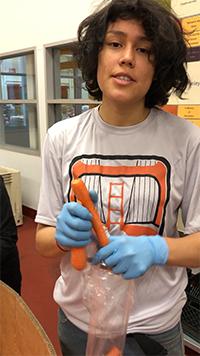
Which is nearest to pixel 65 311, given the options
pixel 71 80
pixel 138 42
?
pixel 138 42

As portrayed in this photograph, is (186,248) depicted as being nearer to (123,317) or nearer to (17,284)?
(123,317)

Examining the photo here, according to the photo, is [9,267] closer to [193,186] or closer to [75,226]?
[75,226]

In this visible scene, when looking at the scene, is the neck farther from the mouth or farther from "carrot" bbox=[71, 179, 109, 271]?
"carrot" bbox=[71, 179, 109, 271]

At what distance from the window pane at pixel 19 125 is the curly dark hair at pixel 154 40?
2982 millimetres

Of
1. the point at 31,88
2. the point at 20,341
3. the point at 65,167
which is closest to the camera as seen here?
the point at 20,341

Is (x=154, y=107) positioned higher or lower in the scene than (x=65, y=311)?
higher

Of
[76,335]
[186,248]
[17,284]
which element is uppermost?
[186,248]

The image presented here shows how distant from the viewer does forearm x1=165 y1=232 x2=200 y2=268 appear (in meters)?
0.78

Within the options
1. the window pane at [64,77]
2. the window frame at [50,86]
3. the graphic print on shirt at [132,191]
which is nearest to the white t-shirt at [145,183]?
the graphic print on shirt at [132,191]

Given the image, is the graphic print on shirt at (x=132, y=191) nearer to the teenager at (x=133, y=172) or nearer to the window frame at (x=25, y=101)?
the teenager at (x=133, y=172)

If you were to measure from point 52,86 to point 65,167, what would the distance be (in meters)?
2.70

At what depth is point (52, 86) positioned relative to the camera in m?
3.41

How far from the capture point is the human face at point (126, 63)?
0.77m

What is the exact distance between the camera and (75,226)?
2.39ft
